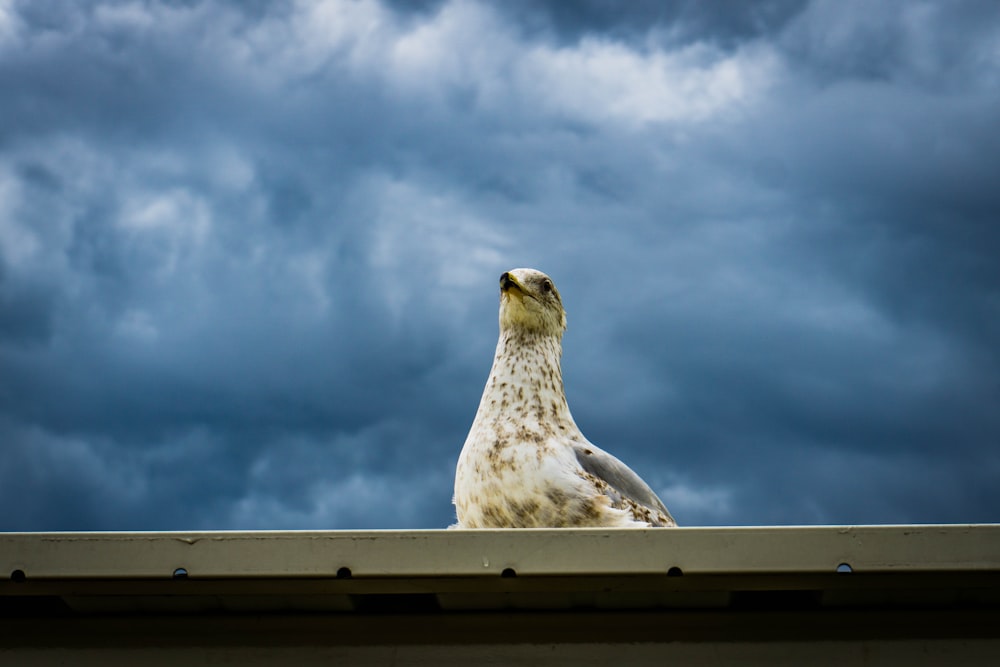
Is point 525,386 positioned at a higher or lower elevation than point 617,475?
higher

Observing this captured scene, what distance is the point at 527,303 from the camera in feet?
18.6

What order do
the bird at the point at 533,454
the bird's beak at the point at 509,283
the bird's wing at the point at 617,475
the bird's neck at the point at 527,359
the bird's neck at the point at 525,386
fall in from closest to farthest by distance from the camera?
1. the bird at the point at 533,454
2. the bird's wing at the point at 617,475
3. the bird's neck at the point at 525,386
4. the bird's neck at the point at 527,359
5. the bird's beak at the point at 509,283

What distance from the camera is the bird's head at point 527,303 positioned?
565 centimetres

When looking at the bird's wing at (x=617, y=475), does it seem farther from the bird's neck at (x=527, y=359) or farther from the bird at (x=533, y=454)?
the bird's neck at (x=527, y=359)

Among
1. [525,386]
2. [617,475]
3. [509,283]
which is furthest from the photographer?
[509,283]

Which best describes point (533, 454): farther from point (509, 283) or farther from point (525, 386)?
point (509, 283)

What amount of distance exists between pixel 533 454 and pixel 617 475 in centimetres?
45

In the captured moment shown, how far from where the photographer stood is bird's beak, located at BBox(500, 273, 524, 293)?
5.64 m

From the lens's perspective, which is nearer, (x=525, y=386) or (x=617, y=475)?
(x=617, y=475)

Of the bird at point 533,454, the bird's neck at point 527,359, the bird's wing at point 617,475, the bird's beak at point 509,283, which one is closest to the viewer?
the bird at point 533,454

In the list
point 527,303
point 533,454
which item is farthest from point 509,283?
point 533,454

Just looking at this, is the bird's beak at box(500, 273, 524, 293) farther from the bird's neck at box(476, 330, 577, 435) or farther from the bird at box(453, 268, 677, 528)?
the bird's neck at box(476, 330, 577, 435)

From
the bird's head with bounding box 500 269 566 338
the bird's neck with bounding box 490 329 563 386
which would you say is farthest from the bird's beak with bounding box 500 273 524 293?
the bird's neck with bounding box 490 329 563 386

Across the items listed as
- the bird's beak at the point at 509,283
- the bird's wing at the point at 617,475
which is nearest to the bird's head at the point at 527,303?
the bird's beak at the point at 509,283
